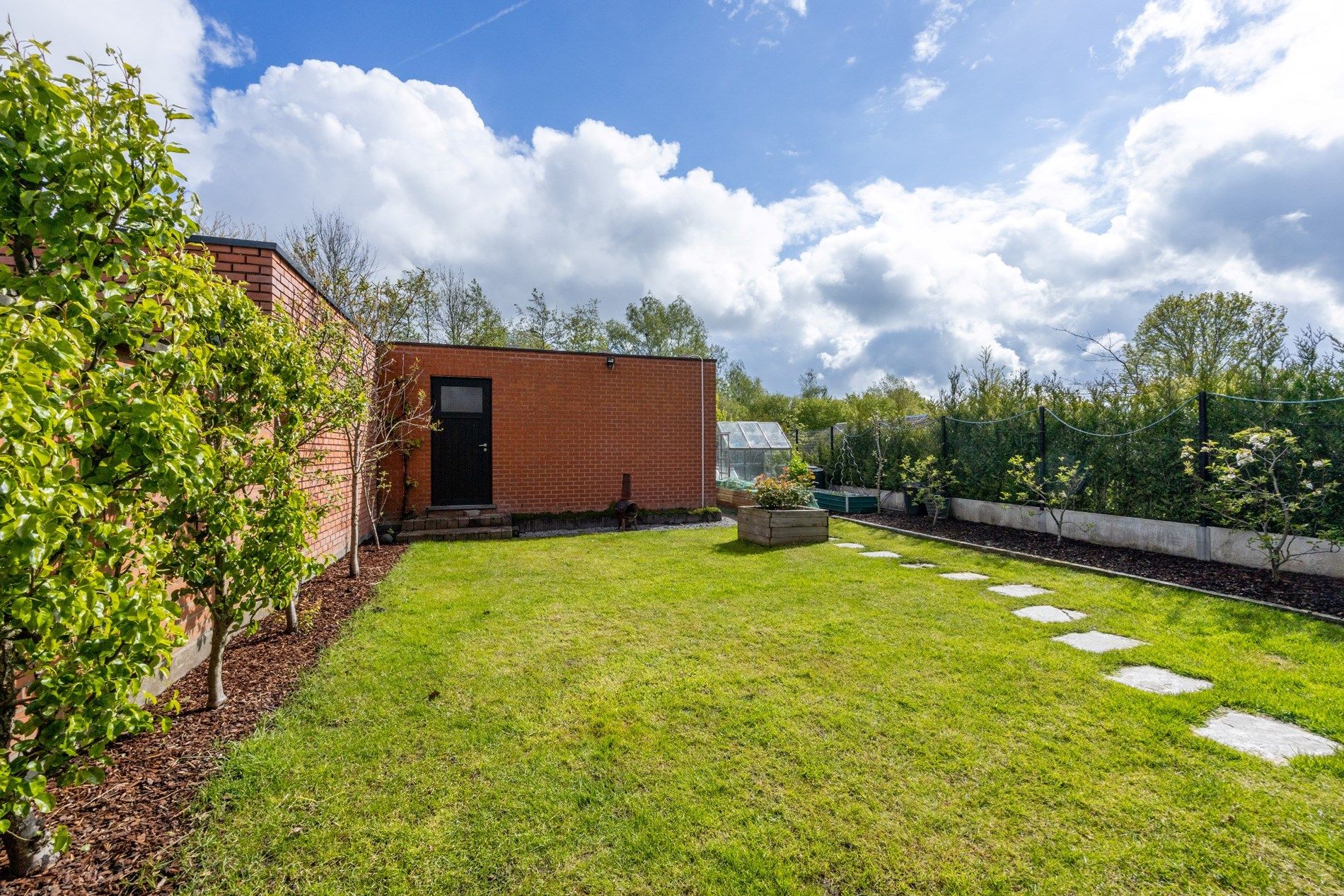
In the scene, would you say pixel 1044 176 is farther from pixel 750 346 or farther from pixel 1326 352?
pixel 750 346

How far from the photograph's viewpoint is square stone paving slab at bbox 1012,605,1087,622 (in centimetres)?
429

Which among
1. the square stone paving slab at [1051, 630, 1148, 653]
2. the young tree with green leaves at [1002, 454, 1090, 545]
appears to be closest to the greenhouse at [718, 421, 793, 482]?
the young tree with green leaves at [1002, 454, 1090, 545]

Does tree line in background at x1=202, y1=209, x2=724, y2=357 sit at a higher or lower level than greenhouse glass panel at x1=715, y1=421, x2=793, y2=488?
higher

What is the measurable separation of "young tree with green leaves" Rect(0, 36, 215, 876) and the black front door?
25.2ft

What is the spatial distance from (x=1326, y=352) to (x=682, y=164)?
33.1 feet

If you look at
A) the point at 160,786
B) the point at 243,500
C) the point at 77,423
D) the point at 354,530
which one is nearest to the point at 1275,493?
the point at 77,423

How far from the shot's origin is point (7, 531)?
1.10 metres

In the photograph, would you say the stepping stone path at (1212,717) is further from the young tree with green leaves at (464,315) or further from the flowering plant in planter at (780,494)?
the young tree with green leaves at (464,315)

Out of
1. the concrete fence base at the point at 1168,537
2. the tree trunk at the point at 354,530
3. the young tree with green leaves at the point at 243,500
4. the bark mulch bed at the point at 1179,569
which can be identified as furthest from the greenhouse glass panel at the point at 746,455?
the young tree with green leaves at the point at 243,500

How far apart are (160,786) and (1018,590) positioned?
635 cm

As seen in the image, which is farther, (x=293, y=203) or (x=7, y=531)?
(x=293, y=203)

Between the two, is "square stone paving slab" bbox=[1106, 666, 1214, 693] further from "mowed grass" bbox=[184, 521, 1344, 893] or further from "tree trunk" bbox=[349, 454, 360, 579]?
"tree trunk" bbox=[349, 454, 360, 579]

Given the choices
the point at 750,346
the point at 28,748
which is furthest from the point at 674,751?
the point at 750,346

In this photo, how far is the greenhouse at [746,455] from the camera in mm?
14188
